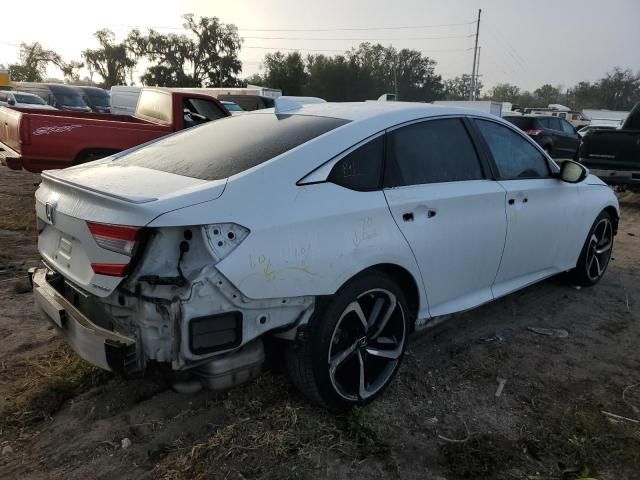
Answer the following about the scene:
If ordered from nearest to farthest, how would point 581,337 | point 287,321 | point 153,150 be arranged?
point 287,321 < point 153,150 < point 581,337

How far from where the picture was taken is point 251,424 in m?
2.87

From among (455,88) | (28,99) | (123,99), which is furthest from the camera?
(455,88)

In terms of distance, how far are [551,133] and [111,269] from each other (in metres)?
17.5

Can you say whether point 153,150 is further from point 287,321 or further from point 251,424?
point 251,424

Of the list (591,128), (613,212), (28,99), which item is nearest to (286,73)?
(28,99)

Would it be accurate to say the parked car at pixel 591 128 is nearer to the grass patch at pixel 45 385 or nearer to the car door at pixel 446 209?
Answer: the car door at pixel 446 209

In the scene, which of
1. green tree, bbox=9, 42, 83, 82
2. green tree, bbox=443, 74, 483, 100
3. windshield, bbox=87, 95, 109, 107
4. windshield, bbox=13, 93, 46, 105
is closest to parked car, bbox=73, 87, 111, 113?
windshield, bbox=87, 95, 109, 107

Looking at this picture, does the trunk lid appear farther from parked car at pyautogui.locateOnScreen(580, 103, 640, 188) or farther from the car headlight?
parked car at pyautogui.locateOnScreen(580, 103, 640, 188)

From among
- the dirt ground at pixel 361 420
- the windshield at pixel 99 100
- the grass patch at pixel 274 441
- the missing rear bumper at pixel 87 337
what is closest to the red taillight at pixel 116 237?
the missing rear bumper at pixel 87 337

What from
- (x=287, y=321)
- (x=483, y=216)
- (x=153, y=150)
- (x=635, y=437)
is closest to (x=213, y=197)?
(x=287, y=321)

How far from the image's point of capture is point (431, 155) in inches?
134

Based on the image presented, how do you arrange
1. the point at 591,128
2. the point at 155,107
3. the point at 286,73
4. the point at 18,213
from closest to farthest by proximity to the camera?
the point at 18,213 → the point at 155,107 → the point at 591,128 → the point at 286,73

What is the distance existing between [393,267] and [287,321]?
781 millimetres

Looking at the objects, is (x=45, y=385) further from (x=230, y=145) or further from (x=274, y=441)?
(x=230, y=145)
